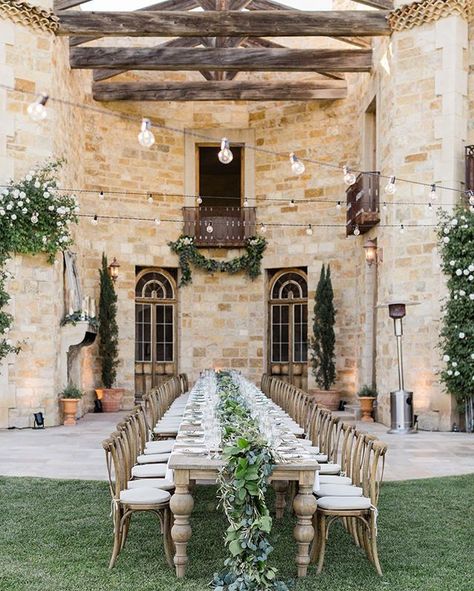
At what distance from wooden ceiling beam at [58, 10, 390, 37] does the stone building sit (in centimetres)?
53

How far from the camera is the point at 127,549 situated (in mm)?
4773

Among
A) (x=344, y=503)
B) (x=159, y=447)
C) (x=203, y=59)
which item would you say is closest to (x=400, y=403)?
(x=159, y=447)

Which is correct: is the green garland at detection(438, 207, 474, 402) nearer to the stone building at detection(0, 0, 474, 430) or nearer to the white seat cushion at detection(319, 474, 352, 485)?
the stone building at detection(0, 0, 474, 430)

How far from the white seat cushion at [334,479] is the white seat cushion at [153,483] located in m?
0.96

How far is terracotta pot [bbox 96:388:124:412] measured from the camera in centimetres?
1367

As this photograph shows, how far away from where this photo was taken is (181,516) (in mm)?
4238

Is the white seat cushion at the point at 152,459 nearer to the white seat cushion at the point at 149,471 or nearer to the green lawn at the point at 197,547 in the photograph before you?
the white seat cushion at the point at 149,471

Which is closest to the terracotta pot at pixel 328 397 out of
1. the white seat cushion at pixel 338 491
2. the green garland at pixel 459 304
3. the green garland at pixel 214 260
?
the green garland at pixel 214 260

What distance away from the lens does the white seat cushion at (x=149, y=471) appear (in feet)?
17.3

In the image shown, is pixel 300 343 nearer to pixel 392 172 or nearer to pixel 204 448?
pixel 392 172

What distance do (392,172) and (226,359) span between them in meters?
5.25

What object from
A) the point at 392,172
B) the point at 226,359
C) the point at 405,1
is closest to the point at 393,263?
the point at 392,172

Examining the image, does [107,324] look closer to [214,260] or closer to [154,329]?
[154,329]

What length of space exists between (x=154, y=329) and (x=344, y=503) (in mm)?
10766
